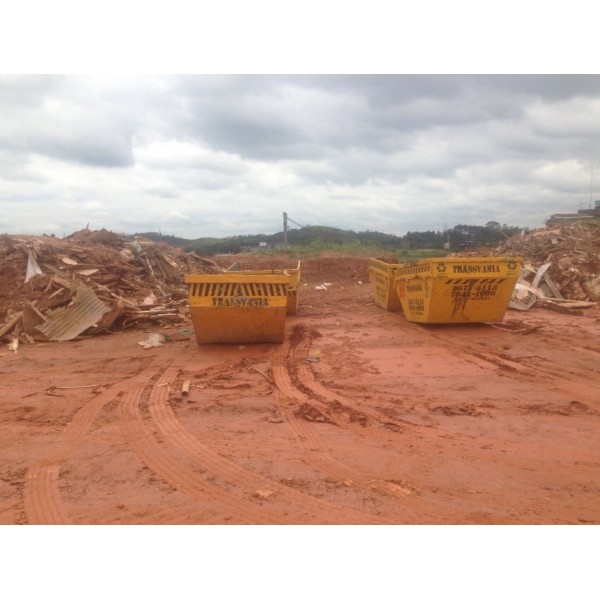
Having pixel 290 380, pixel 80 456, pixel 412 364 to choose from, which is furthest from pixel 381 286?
pixel 80 456

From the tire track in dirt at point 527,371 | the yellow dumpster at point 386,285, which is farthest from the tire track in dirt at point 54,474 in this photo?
the yellow dumpster at point 386,285

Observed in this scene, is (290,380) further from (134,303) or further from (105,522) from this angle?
(134,303)

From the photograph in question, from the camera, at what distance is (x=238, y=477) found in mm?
3832

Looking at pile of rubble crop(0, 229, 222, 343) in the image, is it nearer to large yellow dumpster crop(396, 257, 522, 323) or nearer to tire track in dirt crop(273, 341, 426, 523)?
large yellow dumpster crop(396, 257, 522, 323)

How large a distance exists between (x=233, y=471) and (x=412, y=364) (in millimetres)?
4205

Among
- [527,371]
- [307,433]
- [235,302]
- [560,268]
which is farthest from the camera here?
[560,268]

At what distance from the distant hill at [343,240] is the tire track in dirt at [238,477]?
2563 centimetres

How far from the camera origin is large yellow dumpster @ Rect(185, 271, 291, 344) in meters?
8.44

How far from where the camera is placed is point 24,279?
41.2 feet

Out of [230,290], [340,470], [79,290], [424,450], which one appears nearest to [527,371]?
[424,450]

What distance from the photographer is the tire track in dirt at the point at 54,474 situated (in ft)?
11.0

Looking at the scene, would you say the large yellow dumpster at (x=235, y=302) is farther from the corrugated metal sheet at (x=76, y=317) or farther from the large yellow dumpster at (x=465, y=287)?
the corrugated metal sheet at (x=76, y=317)

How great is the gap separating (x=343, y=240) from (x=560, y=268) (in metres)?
20.4

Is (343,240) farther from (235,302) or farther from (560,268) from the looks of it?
(235,302)
